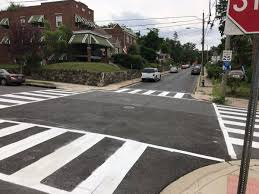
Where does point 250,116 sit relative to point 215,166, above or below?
above

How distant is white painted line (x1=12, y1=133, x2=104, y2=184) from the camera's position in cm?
639

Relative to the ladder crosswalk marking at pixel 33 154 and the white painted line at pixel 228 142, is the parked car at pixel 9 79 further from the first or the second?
the white painted line at pixel 228 142

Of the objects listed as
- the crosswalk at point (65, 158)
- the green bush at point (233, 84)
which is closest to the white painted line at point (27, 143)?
the crosswalk at point (65, 158)

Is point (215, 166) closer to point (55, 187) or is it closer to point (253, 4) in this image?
point (55, 187)

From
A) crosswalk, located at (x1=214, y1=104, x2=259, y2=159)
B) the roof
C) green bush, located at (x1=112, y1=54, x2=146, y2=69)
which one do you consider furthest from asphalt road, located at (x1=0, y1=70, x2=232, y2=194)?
green bush, located at (x1=112, y1=54, x2=146, y2=69)

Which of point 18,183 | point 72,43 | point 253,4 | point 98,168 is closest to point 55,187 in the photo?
point 18,183

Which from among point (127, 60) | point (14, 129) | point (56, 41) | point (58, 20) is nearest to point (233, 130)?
point (14, 129)

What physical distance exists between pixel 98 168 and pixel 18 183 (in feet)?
5.68

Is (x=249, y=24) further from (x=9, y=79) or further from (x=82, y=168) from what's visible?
(x=9, y=79)

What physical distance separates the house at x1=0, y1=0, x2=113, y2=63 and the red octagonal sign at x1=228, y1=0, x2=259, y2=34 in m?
37.0

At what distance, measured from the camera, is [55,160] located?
24.2 feet

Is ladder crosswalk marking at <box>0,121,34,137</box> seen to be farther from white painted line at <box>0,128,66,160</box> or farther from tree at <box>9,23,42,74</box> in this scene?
tree at <box>9,23,42,74</box>

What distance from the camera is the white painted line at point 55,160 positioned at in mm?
6392

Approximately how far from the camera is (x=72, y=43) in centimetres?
3978
